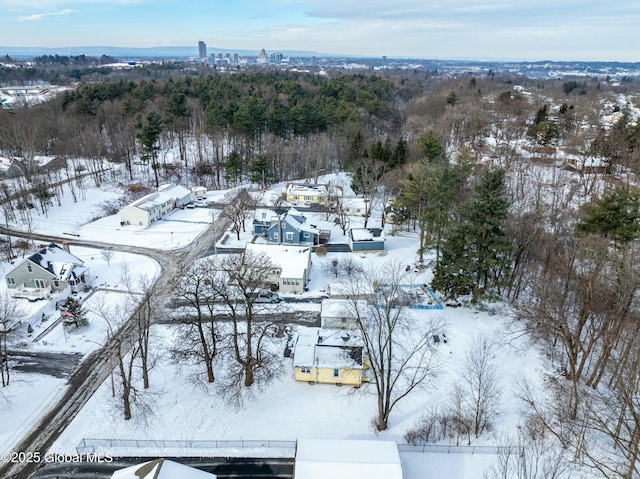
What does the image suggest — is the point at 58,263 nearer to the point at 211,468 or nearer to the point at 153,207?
the point at 153,207

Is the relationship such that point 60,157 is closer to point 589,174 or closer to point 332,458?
point 332,458

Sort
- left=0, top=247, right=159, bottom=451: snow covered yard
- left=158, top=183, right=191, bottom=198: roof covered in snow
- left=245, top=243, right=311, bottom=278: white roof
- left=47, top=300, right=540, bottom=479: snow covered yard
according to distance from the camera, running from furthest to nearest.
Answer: left=158, top=183, right=191, bottom=198: roof covered in snow
left=245, top=243, right=311, bottom=278: white roof
left=0, top=247, right=159, bottom=451: snow covered yard
left=47, top=300, right=540, bottom=479: snow covered yard

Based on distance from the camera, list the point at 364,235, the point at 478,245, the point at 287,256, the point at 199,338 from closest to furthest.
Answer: the point at 199,338 < the point at 478,245 < the point at 287,256 < the point at 364,235

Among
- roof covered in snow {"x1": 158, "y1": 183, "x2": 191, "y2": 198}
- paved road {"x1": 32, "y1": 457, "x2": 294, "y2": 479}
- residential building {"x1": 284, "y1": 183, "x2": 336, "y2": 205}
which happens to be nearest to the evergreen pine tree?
paved road {"x1": 32, "y1": 457, "x2": 294, "y2": 479}

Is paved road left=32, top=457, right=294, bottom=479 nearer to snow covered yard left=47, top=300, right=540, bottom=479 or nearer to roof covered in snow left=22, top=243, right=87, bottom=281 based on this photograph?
snow covered yard left=47, top=300, right=540, bottom=479

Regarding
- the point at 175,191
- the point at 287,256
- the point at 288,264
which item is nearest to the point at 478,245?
the point at 288,264

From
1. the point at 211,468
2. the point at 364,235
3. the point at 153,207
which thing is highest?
the point at 153,207

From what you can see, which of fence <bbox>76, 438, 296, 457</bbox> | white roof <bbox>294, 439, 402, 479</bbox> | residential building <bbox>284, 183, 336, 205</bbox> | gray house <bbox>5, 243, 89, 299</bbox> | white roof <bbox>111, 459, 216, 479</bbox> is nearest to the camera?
white roof <bbox>111, 459, 216, 479</bbox>

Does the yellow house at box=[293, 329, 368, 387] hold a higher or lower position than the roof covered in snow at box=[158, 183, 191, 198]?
lower
